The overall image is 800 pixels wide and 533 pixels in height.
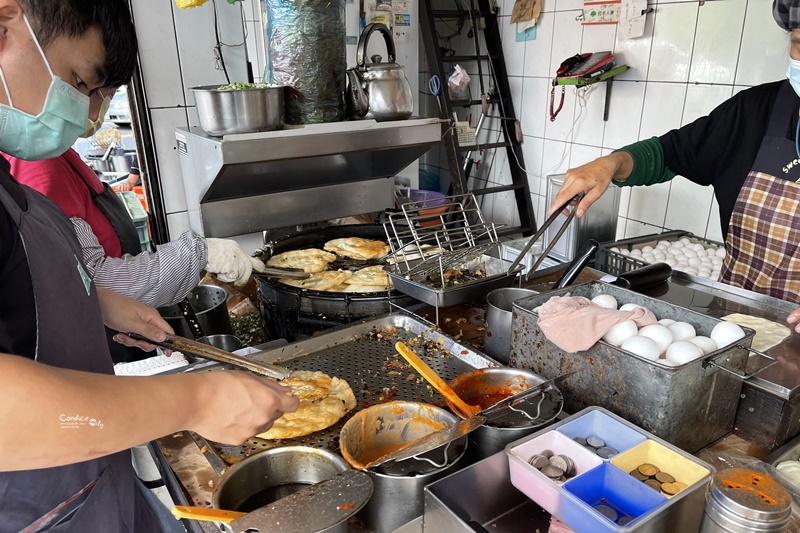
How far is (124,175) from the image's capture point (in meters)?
4.32

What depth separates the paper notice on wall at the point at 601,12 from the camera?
343 cm

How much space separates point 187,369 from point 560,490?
1034 mm

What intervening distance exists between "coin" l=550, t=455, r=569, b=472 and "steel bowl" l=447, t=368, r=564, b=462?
85 millimetres

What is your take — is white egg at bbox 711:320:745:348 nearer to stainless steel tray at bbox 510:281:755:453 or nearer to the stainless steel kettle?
stainless steel tray at bbox 510:281:755:453

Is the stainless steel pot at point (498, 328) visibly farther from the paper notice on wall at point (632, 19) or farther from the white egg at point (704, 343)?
the paper notice on wall at point (632, 19)

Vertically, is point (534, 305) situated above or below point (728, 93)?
below

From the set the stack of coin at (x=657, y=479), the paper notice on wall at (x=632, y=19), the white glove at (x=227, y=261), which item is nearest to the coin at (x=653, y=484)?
the stack of coin at (x=657, y=479)

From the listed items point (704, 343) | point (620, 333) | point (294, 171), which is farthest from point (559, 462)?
point (294, 171)

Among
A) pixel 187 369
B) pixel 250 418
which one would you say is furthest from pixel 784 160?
pixel 187 369

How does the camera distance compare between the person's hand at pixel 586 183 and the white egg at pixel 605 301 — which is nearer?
the white egg at pixel 605 301

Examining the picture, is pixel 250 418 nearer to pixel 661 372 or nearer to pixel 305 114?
pixel 661 372

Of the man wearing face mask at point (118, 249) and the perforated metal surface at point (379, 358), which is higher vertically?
the man wearing face mask at point (118, 249)

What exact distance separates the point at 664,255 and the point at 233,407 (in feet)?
7.84

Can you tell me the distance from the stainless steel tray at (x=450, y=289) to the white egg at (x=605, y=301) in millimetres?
368
